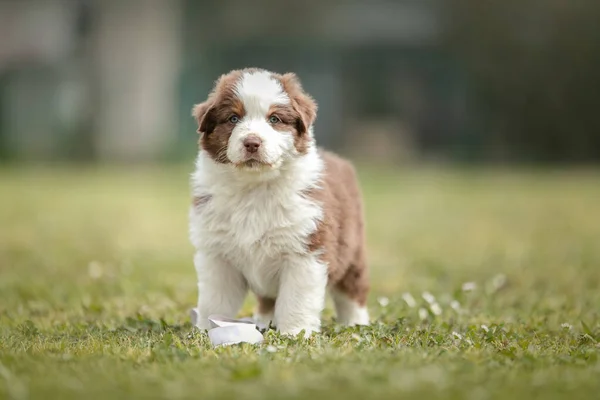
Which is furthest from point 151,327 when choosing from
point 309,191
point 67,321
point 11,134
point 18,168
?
point 11,134

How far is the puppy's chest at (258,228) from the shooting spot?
5.28 m

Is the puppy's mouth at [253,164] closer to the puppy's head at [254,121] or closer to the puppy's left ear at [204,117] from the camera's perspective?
the puppy's head at [254,121]

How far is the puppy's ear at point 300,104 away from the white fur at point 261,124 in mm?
70

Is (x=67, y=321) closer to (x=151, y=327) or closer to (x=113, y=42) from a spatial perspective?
(x=151, y=327)

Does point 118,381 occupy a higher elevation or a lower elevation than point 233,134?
lower

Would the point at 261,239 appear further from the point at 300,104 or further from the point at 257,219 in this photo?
the point at 300,104

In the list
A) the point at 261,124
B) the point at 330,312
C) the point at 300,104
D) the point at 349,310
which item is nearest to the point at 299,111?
the point at 300,104

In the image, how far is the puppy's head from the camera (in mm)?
5117

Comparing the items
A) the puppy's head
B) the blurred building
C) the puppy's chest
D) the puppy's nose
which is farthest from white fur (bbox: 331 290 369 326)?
the blurred building

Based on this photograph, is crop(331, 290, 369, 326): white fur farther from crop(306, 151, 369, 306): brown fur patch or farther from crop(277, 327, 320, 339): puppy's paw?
crop(277, 327, 320, 339): puppy's paw

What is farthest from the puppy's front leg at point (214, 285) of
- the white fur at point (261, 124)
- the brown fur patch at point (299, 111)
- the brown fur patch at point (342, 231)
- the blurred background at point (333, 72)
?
the blurred background at point (333, 72)

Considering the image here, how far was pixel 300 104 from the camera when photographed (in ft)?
17.7

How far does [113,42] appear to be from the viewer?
2508cm

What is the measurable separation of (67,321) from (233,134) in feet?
5.90
